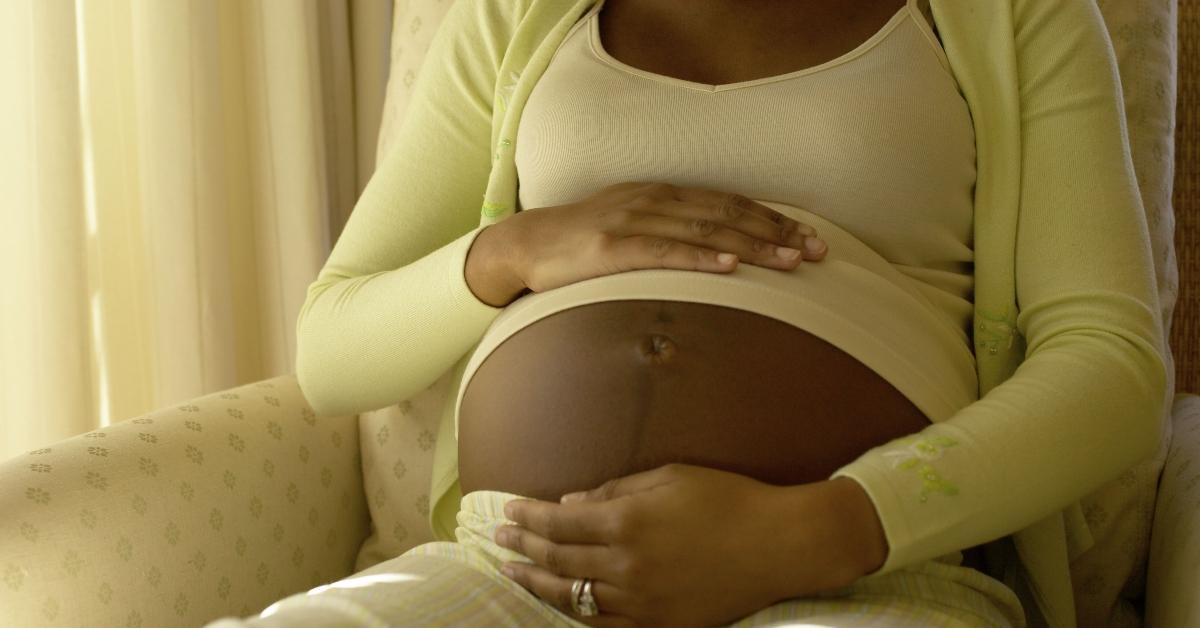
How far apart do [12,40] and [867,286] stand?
3.33ft

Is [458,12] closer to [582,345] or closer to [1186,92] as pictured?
[582,345]

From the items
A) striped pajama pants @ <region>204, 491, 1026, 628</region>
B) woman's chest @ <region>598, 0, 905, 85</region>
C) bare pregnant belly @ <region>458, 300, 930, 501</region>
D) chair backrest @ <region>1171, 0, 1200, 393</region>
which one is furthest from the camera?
chair backrest @ <region>1171, 0, 1200, 393</region>

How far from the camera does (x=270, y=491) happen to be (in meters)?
1.15

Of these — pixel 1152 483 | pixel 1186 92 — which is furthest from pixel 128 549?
pixel 1186 92

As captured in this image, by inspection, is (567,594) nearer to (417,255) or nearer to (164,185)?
(417,255)

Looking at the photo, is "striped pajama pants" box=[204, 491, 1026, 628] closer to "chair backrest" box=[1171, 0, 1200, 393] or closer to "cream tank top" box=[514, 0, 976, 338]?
"cream tank top" box=[514, 0, 976, 338]

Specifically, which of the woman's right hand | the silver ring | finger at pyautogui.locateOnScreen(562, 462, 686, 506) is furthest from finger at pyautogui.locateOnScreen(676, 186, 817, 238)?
the silver ring

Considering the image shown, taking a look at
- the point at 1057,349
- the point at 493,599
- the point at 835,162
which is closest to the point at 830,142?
the point at 835,162

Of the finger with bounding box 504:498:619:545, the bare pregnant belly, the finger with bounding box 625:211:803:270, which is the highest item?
the finger with bounding box 625:211:803:270

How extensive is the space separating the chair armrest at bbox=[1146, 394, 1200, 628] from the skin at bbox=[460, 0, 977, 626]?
0.17 m

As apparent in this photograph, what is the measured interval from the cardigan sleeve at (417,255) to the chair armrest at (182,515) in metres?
0.08

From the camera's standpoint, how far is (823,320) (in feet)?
3.13

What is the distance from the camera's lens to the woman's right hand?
99 cm

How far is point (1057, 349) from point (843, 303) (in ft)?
0.64
